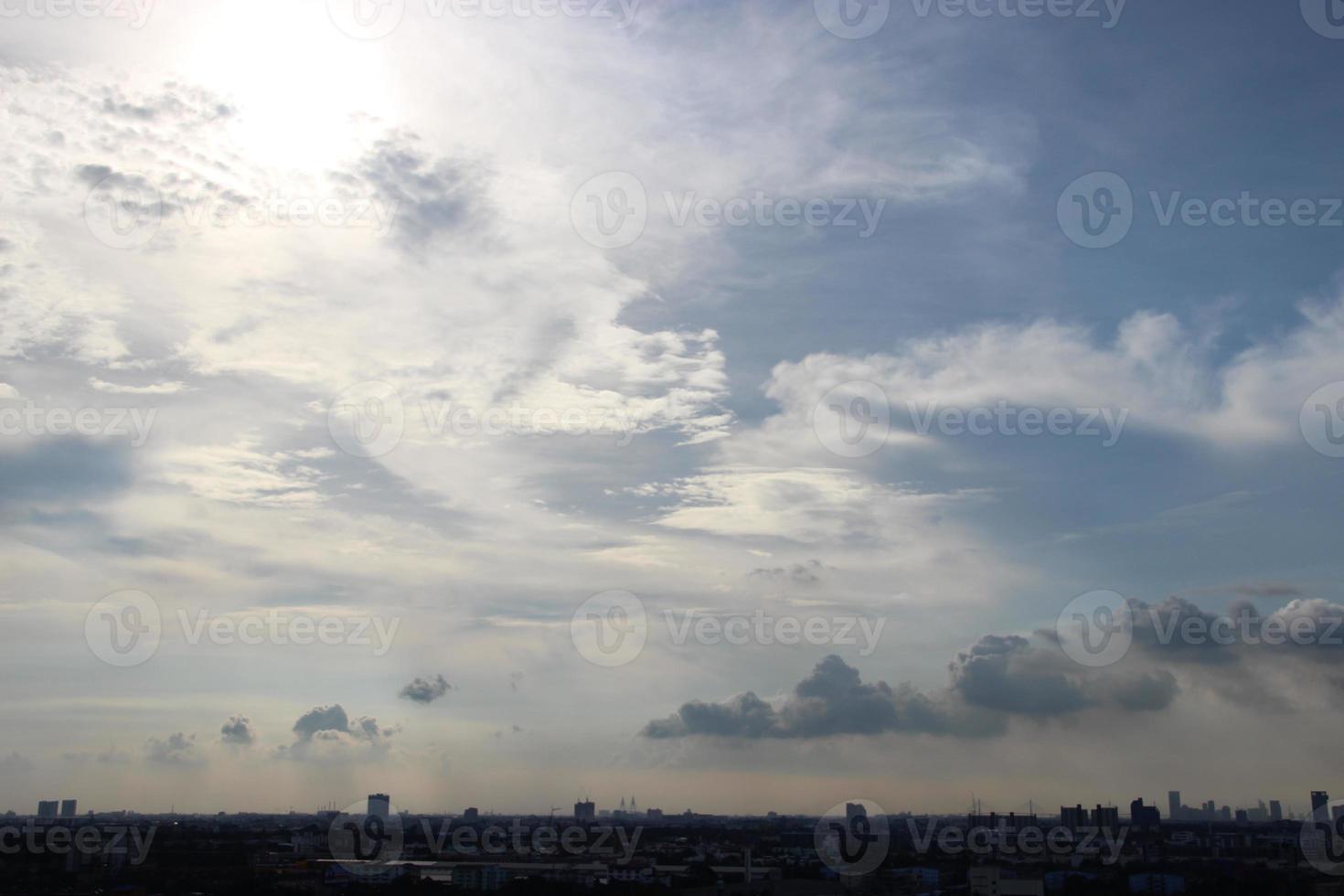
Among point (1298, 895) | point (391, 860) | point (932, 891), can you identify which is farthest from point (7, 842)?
point (1298, 895)

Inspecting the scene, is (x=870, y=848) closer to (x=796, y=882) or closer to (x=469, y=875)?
(x=796, y=882)

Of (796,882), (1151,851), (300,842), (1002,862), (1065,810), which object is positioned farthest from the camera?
(1065,810)

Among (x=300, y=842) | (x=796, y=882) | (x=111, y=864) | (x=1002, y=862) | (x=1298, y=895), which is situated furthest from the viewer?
(x=300, y=842)

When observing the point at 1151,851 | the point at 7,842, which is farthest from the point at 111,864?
the point at 1151,851

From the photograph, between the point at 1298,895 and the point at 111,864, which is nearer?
the point at 1298,895

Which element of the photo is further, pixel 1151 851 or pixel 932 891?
pixel 1151 851

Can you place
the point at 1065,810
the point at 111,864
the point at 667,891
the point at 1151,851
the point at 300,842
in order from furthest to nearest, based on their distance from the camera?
the point at 1065,810 < the point at 300,842 < the point at 1151,851 < the point at 111,864 < the point at 667,891

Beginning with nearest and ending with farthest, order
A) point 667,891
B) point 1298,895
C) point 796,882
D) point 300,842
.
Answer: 1. point 1298,895
2. point 667,891
3. point 796,882
4. point 300,842

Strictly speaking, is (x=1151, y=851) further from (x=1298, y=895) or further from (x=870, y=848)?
(x=1298, y=895)
